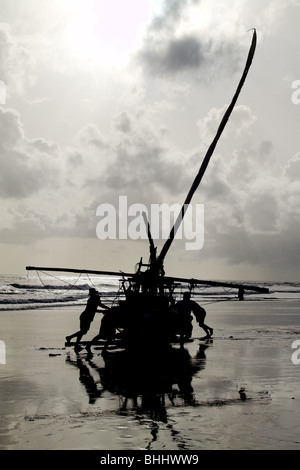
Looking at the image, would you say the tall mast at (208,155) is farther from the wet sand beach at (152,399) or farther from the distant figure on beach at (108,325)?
the wet sand beach at (152,399)

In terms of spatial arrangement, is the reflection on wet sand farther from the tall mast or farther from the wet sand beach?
the tall mast

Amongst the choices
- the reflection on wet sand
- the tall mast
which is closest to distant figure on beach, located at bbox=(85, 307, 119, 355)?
the reflection on wet sand

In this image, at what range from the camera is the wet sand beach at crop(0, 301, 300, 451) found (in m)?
8.61

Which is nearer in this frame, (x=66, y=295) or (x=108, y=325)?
(x=108, y=325)

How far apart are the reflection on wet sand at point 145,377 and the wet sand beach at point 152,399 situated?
0.02m

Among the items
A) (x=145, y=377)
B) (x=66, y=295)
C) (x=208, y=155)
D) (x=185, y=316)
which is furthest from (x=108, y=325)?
(x=66, y=295)

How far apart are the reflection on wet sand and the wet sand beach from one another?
2cm

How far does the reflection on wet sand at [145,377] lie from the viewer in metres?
11.2

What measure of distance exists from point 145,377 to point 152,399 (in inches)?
111

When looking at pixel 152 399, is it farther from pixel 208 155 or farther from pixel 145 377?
pixel 208 155

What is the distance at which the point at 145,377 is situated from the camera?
14.2 meters

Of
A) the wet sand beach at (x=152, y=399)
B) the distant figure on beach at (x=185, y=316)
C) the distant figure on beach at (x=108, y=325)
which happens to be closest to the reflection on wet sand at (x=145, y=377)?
the wet sand beach at (x=152, y=399)
